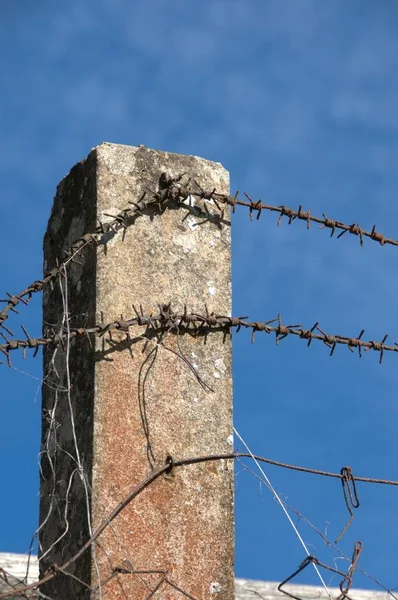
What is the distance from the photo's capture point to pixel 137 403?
11.8 feet

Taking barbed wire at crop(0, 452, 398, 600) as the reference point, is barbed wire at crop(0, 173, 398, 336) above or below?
above

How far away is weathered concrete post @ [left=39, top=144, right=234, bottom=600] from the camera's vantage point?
3477 millimetres

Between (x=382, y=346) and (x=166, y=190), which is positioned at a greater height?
(x=166, y=190)

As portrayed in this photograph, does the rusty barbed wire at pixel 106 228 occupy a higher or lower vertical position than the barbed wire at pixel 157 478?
higher

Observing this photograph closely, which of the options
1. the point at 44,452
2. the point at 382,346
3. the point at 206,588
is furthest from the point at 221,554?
the point at 382,346

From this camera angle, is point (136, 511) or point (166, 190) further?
point (166, 190)

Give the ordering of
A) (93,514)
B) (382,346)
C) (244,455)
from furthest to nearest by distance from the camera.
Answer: (382,346) → (244,455) → (93,514)

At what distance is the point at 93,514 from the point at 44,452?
518mm

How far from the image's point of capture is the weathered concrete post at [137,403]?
3477 mm

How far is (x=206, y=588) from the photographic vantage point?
356cm

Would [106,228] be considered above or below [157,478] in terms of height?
above

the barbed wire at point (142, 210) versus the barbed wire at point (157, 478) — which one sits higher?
the barbed wire at point (142, 210)

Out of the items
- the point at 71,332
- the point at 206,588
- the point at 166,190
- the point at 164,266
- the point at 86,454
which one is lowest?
the point at 206,588

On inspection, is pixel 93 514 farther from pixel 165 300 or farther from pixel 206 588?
pixel 165 300
